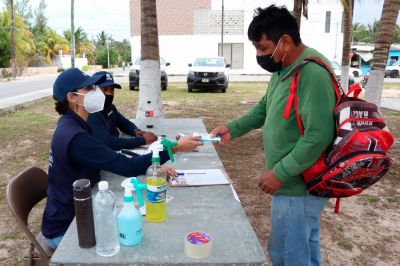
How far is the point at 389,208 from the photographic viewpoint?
13.0 feet

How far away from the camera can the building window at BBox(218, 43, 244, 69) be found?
32.9 meters

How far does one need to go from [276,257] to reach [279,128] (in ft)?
2.48

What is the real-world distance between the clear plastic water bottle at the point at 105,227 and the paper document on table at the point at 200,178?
792mm

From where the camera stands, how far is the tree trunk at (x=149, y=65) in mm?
5805

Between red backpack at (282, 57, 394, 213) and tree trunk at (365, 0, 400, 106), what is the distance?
415 centimetres

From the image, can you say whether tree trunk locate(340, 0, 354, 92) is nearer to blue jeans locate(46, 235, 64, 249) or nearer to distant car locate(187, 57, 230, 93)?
distant car locate(187, 57, 230, 93)

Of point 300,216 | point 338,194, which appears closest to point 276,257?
point 300,216

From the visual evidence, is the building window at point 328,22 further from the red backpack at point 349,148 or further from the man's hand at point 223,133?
the red backpack at point 349,148

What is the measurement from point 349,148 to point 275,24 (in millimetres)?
726

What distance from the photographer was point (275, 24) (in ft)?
6.05

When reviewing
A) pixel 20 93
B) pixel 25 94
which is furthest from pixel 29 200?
pixel 20 93

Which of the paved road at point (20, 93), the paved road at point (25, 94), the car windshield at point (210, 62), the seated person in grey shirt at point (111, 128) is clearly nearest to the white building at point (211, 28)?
the paved road at point (25, 94)

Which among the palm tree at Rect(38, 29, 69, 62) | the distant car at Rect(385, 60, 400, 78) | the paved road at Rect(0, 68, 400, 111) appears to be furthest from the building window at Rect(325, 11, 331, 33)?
the palm tree at Rect(38, 29, 69, 62)

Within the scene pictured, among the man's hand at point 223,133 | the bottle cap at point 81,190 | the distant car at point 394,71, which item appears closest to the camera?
the bottle cap at point 81,190
